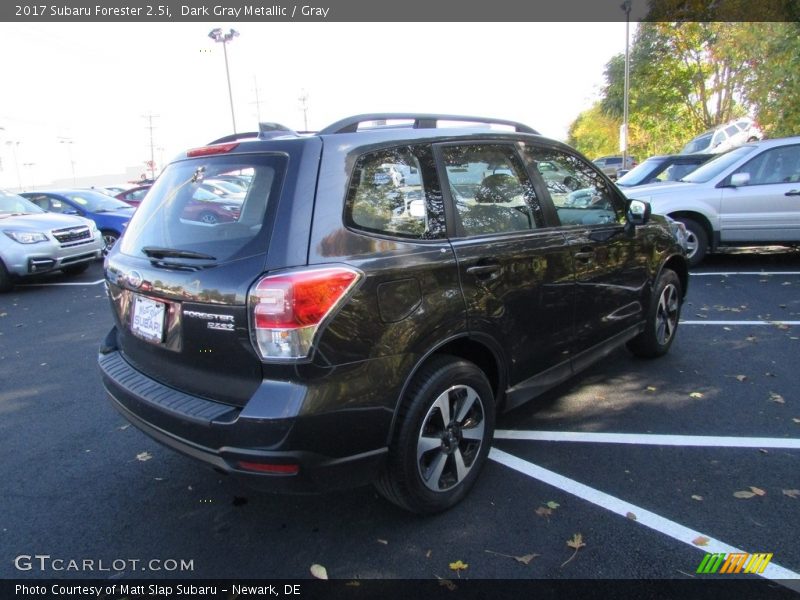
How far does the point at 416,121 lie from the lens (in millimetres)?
2842

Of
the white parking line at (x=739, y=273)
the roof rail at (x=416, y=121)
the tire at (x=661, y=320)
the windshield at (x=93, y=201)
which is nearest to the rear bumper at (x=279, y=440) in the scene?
the roof rail at (x=416, y=121)

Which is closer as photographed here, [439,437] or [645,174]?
[439,437]

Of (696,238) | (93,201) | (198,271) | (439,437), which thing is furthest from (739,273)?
(93,201)

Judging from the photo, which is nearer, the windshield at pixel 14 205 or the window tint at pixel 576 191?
the window tint at pixel 576 191

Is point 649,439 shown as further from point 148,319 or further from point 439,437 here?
point 148,319

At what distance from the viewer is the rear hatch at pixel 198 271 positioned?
2.21 metres

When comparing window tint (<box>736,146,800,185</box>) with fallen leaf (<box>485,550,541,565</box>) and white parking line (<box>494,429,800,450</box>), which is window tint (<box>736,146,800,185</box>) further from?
fallen leaf (<box>485,550,541,565</box>)

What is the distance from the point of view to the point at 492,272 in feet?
9.13

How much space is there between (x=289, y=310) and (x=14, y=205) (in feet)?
33.6

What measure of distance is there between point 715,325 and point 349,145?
474 centimetres

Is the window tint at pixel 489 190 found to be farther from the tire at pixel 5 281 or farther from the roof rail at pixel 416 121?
the tire at pixel 5 281

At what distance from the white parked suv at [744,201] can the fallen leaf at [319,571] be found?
756 centimetres

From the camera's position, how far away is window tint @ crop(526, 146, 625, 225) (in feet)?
11.1
